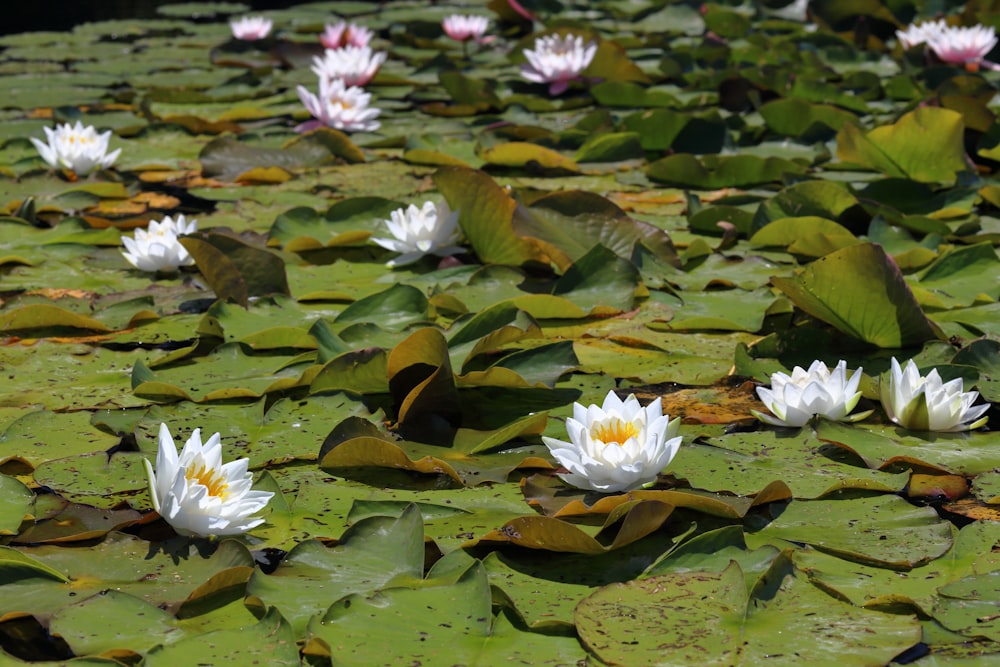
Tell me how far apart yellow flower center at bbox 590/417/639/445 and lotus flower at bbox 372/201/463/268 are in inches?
47.3

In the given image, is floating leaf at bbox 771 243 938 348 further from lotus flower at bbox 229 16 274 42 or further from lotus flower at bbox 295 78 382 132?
lotus flower at bbox 229 16 274 42

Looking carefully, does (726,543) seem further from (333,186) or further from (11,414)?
(333,186)

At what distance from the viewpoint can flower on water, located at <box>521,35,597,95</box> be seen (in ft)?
16.1

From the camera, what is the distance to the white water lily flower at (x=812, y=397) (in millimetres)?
1938

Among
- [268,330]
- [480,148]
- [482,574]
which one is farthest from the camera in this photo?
[480,148]

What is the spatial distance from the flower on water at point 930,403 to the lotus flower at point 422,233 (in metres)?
1.25

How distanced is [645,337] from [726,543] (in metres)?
0.89

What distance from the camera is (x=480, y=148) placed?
3922 millimetres

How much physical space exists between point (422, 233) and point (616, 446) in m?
1.34

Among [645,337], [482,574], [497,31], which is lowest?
[497,31]

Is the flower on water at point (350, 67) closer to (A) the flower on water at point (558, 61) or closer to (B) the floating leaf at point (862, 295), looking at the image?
(A) the flower on water at point (558, 61)

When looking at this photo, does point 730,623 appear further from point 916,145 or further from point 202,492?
point 916,145

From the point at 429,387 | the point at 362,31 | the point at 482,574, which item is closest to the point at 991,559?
the point at 482,574

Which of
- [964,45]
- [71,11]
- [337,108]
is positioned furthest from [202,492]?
[71,11]
